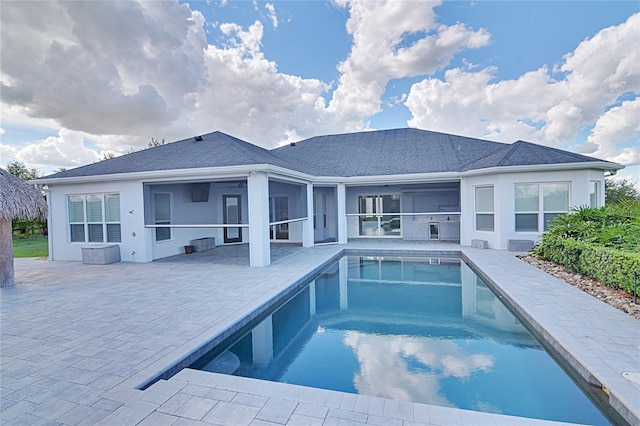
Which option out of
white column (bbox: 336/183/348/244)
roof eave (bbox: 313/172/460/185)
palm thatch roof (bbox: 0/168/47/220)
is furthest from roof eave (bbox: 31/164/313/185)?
white column (bbox: 336/183/348/244)

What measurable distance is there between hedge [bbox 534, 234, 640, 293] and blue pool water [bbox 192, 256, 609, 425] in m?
2.13

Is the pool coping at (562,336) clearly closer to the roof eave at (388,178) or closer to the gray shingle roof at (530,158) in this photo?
the gray shingle roof at (530,158)

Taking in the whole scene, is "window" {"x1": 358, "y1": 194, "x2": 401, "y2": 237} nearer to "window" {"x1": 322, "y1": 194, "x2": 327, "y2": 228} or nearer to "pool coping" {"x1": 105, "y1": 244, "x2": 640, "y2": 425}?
"window" {"x1": 322, "y1": 194, "x2": 327, "y2": 228}

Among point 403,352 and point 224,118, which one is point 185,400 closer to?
point 403,352

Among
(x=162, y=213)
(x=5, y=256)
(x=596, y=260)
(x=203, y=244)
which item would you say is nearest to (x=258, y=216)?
(x=162, y=213)

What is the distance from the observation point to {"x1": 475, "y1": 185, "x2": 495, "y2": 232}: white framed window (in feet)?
39.0

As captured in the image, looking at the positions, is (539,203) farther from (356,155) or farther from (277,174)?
(277,174)

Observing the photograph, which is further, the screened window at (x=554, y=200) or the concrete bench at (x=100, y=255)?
the screened window at (x=554, y=200)

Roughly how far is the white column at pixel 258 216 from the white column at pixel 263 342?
3.57m

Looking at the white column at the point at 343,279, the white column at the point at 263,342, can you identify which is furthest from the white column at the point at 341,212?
the white column at the point at 263,342

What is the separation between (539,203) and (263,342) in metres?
10.8

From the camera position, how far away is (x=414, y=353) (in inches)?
177

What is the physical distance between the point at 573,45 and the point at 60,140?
86.6 ft

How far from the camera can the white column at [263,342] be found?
4421 millimetres
